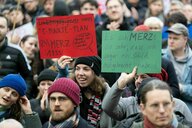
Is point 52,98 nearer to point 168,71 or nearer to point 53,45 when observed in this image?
point 53,45

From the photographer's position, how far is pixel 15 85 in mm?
8945

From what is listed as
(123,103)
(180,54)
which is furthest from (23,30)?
(123,103)

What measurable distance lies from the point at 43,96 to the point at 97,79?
104 cm

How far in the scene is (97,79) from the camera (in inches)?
366

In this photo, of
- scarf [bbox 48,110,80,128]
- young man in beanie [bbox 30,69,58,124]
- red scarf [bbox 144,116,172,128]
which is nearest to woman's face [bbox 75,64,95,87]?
young man in beanie [bbox 30,69,58,124]

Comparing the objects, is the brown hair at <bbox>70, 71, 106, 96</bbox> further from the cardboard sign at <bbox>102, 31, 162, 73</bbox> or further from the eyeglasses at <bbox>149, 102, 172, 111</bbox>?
the eyeglasses at <bbox>149, 102, 172, 111</bbox>

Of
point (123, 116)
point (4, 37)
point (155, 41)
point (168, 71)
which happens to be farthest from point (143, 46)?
point (4, 37)

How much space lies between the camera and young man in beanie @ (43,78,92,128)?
8094 mm

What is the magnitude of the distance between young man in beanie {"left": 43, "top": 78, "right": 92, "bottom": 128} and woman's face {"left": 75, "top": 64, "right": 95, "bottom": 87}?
96cm

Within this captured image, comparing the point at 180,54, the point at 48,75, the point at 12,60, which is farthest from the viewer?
the point at 12,60

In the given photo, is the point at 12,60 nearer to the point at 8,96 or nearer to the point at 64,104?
the point at 8,96

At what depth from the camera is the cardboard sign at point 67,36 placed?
9.40 metres

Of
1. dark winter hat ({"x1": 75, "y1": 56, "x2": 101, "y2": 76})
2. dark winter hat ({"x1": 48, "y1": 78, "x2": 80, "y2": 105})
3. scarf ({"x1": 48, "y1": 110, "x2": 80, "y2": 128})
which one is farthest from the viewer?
dark winter hat ({"x1": 75, "y1": 56, "x2": 101, "y2": 76})

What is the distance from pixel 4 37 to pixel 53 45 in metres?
2.37
